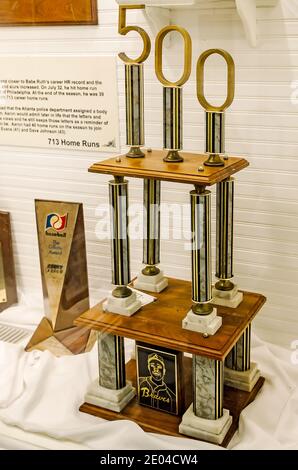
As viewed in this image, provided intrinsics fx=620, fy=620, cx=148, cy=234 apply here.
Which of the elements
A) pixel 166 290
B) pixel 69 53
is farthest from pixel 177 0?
pixel 166 290

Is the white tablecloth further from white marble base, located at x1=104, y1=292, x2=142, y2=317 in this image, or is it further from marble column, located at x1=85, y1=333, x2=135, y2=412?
white marble base, located at x1=104, y1=292, x2=142, y2=317

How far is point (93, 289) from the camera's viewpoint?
1.76 metres

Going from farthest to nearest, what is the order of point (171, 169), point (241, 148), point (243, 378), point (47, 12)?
point (47, 12), point (241, 148), point (243, 378), point (171, 169)

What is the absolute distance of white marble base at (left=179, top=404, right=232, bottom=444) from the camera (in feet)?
3.96

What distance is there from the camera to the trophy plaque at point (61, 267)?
1.65m

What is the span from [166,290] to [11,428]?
0.44 m

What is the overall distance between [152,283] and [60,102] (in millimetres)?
595

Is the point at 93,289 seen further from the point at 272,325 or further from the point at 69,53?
the point at 69,53

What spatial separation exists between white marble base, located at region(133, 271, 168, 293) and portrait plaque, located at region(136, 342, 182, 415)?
16 cm

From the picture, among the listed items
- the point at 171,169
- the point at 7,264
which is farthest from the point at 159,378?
the point at 7,264

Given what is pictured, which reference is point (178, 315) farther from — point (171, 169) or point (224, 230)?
point (171, 169)

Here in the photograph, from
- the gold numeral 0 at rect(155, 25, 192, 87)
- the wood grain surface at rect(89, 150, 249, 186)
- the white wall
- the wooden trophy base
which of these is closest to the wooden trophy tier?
the wooden trophy base

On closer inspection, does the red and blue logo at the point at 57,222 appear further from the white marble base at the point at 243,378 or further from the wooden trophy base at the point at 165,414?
the white marble base at the point at 243,378

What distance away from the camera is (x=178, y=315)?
1286mm
